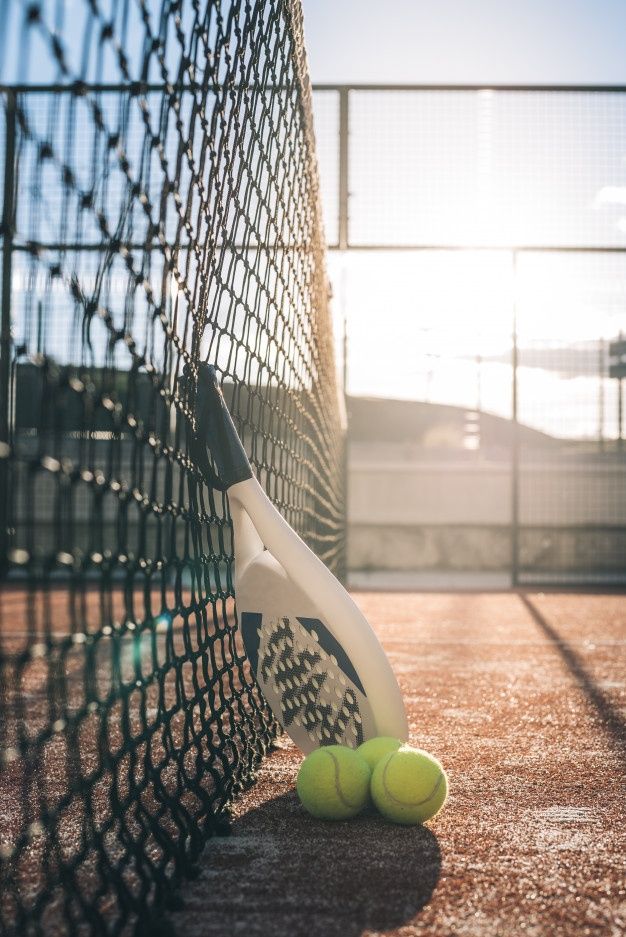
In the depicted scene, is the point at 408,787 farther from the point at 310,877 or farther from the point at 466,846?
the point at 310,877

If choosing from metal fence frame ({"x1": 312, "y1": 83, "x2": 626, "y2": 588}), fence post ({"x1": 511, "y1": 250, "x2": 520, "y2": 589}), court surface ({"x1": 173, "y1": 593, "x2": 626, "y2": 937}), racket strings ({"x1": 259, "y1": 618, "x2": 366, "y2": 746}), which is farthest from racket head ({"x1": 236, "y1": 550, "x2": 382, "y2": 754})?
fence post ({"x1": 511, "y1": 250, "x2": 520, "y2": 589})

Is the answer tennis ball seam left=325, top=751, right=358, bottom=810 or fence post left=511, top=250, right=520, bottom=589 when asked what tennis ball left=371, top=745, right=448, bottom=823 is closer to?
tennis ball seam left=325, top=751, right=358, bottom=810

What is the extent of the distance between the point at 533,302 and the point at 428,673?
3.64 metres

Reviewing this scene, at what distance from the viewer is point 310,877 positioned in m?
1.14

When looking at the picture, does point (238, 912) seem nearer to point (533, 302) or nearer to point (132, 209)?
point (132, 209)

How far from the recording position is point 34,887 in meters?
1.10

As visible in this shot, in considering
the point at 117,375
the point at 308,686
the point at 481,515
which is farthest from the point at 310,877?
the point at 481,515

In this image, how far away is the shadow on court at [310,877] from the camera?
1.01m

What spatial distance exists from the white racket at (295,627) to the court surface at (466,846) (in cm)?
14

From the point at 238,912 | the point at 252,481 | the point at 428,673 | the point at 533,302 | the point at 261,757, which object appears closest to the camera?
the point at 238,912

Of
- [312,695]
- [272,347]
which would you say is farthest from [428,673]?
[312,695]

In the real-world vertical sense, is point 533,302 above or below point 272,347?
above

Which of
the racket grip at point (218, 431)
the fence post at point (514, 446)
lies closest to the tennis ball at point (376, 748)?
the racket grip at point (218, 431)

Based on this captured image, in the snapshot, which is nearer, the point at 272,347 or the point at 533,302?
the point at 272,347
